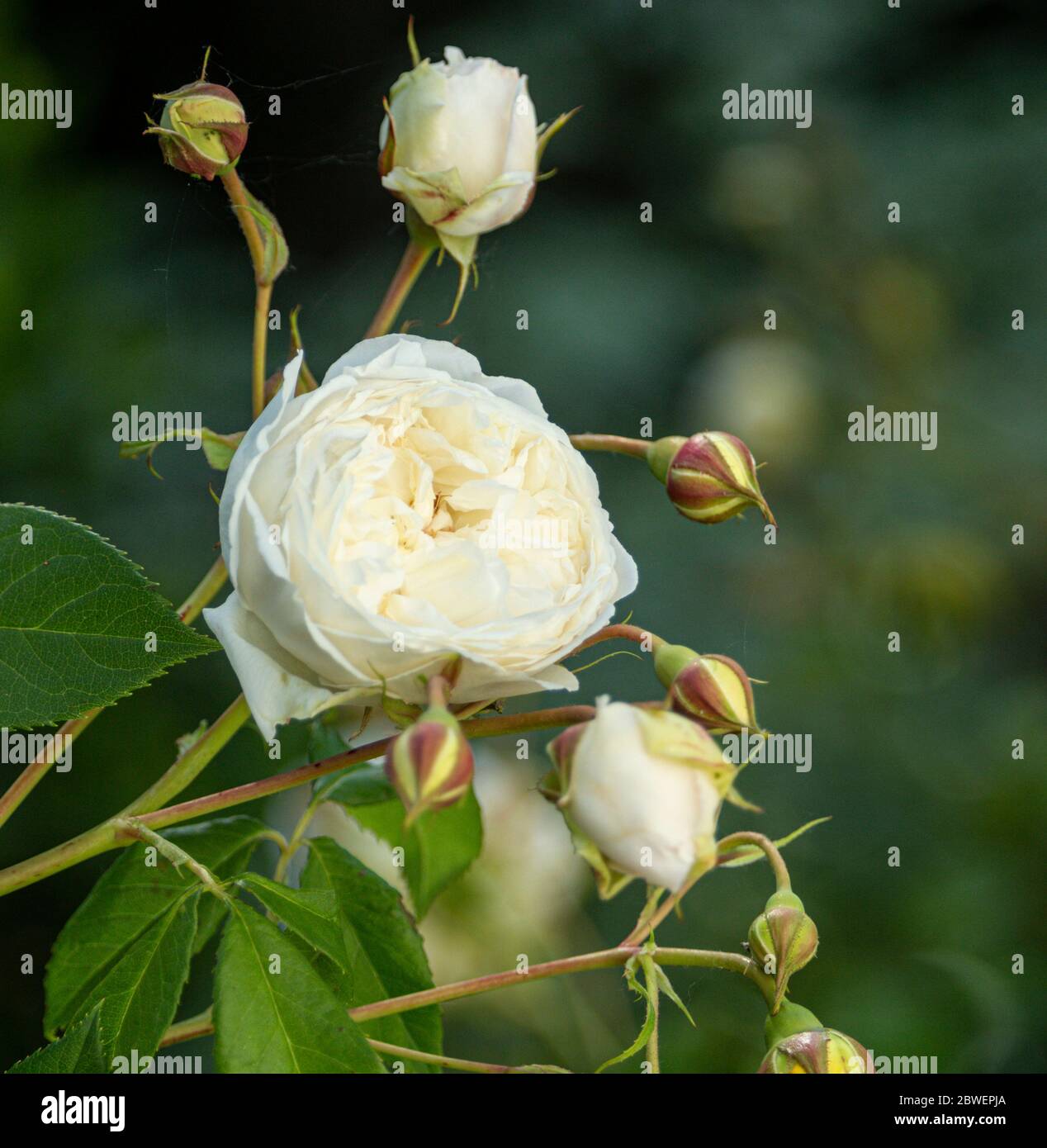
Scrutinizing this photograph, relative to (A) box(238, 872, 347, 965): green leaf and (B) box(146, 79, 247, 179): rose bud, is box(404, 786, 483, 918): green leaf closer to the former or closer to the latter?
(A) box(238, 872, 347, 965): green leaf

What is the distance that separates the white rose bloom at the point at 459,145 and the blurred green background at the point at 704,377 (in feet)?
1.01

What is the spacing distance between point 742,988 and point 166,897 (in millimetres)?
581

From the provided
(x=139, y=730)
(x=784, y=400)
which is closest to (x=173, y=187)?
(x=139, y=730)

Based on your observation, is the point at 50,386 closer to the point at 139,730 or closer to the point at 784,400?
the point at 139,730

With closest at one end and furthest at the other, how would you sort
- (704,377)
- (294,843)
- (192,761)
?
(192,761) < (294,843) < (704,377)

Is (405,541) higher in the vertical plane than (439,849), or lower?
higher

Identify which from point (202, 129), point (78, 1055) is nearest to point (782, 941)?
point (78, 1055)

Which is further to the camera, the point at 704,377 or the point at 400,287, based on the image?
the point at 704,377

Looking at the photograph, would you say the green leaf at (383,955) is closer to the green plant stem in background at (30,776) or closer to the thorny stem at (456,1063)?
the thorny stem at (456,1063)

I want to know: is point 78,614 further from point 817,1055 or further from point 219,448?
point 817,1055

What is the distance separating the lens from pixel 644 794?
13.9 inches

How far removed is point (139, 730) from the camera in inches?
36.9

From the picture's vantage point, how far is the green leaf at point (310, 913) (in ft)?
1.42

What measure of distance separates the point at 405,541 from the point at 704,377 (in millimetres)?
769
